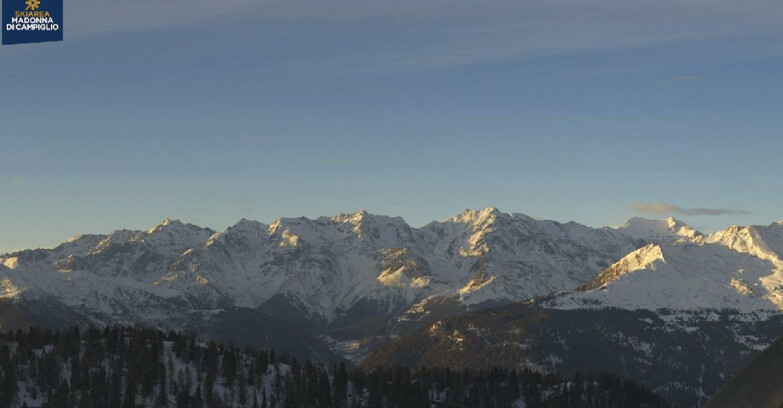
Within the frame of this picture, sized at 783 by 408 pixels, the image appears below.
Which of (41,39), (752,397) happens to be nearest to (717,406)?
(752,397)

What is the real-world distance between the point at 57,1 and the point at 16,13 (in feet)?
23.5

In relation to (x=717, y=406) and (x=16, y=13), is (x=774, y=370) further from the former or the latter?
(x=16, y=13)

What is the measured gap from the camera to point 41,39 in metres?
188

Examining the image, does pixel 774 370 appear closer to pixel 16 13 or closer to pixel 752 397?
pixel 752 397

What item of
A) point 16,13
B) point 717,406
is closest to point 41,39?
point 16,13

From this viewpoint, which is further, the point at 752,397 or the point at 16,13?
the point at 16,13

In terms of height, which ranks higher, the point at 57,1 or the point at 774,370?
the point at 57,1

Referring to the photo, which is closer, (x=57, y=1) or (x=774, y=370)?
(x=774, y=370)

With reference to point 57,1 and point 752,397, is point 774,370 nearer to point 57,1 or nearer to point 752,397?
point 752,397

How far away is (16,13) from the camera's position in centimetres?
19462

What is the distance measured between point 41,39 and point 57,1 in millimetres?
11445

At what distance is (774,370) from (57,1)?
13116cm

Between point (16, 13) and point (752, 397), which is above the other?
point (16, 13)

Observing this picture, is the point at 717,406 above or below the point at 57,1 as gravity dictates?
below
